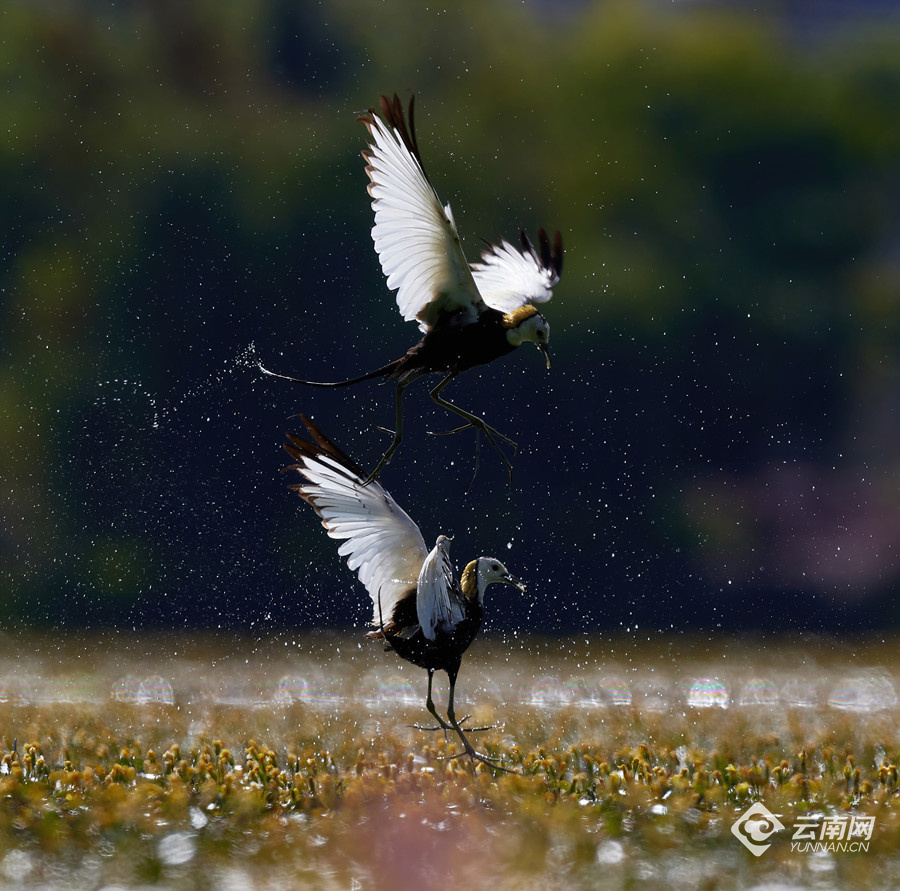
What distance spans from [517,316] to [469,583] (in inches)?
45.0

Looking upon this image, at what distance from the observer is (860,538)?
1603 cm

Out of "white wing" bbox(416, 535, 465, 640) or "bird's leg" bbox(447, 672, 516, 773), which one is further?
"bird's leg" bbox(447, 672, 516, 773)

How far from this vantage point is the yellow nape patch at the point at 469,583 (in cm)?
554

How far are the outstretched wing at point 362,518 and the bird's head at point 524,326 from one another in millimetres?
788

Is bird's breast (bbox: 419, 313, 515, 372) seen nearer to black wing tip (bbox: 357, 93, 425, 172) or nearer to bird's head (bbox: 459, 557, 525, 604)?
black wing tip (bbox: 357, 93, 425, 172)

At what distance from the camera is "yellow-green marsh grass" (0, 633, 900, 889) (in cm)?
493

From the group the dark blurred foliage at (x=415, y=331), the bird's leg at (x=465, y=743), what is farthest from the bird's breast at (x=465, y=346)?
the dark blurred foliage at (x=415, y=331)

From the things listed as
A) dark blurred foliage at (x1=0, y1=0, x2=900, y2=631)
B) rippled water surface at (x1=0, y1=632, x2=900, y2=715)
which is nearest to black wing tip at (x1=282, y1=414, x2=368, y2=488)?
rippled water surface at (x1=0, y1=632, x2=900, y2=715)

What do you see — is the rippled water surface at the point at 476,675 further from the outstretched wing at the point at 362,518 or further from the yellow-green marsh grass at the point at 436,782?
the outstretched wing at the point at 362,518

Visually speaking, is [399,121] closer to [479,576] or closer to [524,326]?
[524,326]

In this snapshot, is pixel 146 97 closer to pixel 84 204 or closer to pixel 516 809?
pixel 84 204

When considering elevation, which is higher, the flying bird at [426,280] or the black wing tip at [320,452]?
the flying bird at [426,280]

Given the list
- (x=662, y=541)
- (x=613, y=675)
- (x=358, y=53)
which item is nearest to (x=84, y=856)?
(x=613, y=675)

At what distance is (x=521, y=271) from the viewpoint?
237 inches
